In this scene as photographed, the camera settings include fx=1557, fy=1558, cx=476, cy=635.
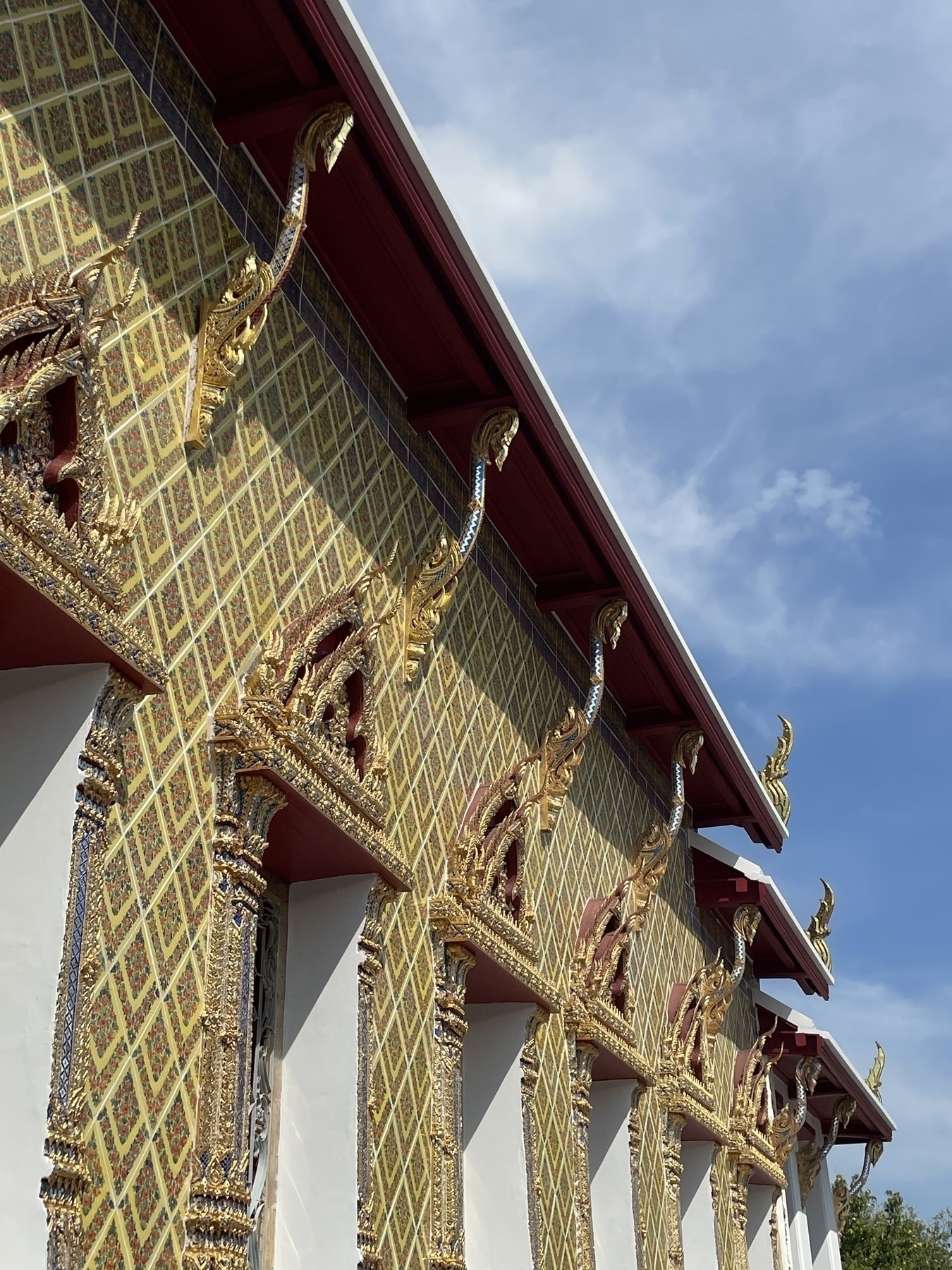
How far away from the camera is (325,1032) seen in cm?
547

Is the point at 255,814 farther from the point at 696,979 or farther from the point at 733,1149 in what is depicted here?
the point at 733,1149

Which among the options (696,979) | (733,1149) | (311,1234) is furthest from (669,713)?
(311,1234)

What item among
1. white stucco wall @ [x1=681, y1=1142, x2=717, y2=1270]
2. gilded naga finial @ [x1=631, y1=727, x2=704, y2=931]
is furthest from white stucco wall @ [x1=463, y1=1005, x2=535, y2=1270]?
white stucco wall @ [x1=681, y1=1142, x2=717, y2=1270]

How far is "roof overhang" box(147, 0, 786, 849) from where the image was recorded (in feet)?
18.0

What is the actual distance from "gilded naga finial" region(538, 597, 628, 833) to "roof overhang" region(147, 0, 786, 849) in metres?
0.15

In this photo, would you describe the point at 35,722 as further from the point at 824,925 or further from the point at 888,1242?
the point at 888,1242

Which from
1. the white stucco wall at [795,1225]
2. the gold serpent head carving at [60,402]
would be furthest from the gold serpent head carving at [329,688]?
the white stucco wall at [795,1225]

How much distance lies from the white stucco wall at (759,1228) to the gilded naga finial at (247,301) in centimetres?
982

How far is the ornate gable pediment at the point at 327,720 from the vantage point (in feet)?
16.2

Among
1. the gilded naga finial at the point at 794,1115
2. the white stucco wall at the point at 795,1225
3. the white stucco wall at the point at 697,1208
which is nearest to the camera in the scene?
the white stucco wall at the point at 697,1208

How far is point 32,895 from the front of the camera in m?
3.86

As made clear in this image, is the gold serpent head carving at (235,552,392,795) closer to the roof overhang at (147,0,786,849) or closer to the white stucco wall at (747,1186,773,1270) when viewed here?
the roof overhang at (147,0,786,849)

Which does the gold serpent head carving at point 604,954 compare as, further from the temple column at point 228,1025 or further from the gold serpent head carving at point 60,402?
the gold serpent head carving at point 60,402

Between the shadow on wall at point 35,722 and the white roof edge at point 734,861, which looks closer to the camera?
the shadow on wall at point 35,722
